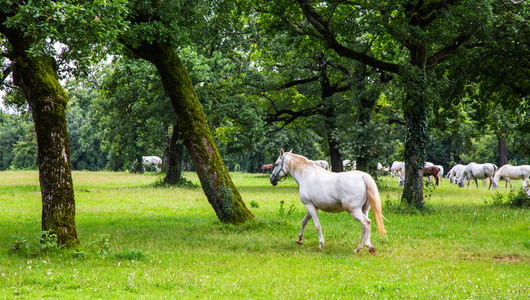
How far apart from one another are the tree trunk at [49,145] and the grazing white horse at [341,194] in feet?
18.2

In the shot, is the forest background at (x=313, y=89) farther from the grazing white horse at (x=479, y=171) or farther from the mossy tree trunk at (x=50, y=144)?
the mossy tree trunk at (x=50, y=144)

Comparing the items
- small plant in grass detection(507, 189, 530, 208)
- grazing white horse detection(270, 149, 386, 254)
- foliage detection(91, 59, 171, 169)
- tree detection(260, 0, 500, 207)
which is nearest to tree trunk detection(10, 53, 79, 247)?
grazing white horse detection(270, 149, 386, 254)

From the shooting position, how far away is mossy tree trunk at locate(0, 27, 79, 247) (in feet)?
31.3

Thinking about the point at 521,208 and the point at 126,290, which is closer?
the point at 126,290

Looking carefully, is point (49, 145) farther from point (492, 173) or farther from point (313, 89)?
point (492, 173)

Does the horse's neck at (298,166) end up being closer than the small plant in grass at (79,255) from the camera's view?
No

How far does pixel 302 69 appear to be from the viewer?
29.4 metres

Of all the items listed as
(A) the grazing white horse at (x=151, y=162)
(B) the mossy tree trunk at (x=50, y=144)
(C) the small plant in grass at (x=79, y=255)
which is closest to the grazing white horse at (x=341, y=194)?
(C) the small plant in grass at (x=79, y=255)

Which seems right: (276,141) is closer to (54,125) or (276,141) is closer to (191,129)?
(191,129)

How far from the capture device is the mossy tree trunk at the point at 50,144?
9547 millimetres

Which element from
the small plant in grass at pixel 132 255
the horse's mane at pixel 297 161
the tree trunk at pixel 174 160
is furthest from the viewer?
the tree trunk at pixel 174 160

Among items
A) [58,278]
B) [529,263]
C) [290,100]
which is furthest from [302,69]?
[58,278]

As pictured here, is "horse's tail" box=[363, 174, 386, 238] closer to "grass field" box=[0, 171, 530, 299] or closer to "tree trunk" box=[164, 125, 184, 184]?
"grass field" box=[0, 171, 530, 299]

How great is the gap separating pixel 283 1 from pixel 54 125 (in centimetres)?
1066
